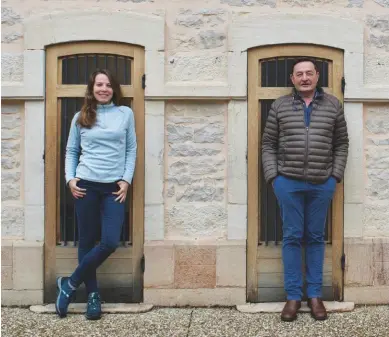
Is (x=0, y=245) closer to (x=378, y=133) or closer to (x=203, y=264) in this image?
(x=203, y=264)

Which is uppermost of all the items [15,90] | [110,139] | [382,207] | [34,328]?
[15,90]

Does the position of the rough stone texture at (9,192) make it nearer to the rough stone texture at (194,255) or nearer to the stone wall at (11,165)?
the stone wall at (11,165)

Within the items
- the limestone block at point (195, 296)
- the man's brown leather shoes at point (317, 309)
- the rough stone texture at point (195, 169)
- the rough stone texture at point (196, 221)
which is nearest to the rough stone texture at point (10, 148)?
the rough stone texture at point (195, 169)

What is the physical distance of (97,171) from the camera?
472cm

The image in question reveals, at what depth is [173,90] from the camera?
5121mm

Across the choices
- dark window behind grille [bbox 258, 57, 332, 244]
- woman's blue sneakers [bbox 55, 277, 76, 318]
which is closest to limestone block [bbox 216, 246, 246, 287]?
dark window behind grille [bbox 258, 57, 332, 244]

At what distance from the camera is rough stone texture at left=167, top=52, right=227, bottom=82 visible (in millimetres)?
5160

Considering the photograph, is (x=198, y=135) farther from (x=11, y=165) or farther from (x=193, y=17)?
(x=11, y=165)

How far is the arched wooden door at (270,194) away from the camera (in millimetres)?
5188

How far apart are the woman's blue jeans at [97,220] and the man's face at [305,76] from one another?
67.7 inches

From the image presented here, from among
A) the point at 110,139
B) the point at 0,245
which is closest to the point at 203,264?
the point at 110,139

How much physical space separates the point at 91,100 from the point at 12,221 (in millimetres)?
1315

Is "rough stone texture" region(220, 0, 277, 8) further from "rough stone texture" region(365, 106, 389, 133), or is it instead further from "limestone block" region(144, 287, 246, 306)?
"limestone block" region(144, 287, 246, 306)

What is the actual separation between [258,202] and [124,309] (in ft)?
4.86
